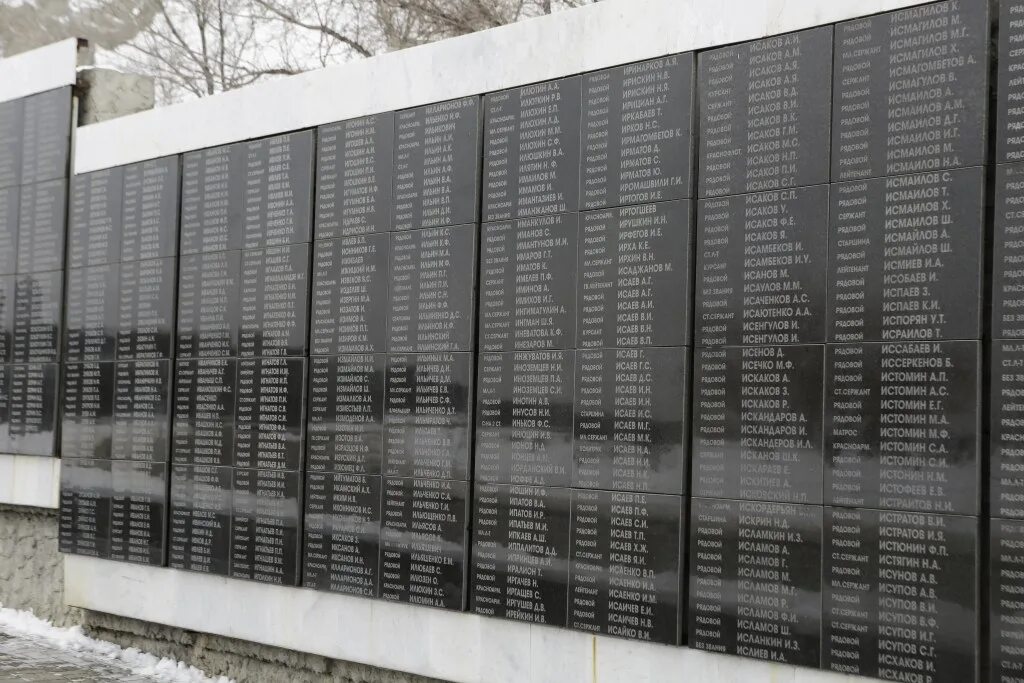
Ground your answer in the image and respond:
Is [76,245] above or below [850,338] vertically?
above

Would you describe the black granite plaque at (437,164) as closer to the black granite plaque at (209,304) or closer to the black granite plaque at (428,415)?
the black granite plaque at (428,415)

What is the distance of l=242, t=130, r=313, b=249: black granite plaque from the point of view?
7590 mm

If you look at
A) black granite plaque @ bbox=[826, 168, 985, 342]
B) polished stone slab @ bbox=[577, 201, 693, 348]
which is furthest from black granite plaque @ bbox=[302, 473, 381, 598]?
black granite plaque @ bbox=[826, 168, 985, 342]

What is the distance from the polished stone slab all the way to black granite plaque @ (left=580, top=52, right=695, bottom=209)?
98 mm

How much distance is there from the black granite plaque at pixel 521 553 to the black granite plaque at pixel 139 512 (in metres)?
2.94

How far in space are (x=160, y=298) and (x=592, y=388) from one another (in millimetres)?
3909

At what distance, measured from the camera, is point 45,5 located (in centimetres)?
1875

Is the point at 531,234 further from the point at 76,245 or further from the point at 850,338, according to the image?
the point at 76,245

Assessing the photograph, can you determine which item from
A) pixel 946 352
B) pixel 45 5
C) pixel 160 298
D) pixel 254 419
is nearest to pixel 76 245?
pixel 160 298

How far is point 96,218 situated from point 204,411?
204cm

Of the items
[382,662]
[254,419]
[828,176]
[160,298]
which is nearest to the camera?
[828,176]

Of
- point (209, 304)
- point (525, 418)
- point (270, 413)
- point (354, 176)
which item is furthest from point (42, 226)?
point (525, 418)

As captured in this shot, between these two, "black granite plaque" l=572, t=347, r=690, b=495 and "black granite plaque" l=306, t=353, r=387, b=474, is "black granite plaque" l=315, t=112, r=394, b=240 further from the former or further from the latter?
"black granite plaque" l=572, t=347, r=690, b=495

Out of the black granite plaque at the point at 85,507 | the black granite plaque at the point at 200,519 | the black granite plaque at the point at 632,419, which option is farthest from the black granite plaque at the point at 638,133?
the black granite plaque at the point at 85,507
